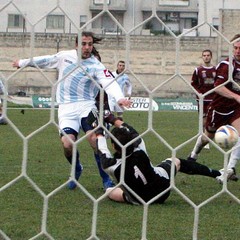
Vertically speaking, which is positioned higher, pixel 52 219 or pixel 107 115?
pixel 107 115

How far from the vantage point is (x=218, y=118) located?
7891 mm

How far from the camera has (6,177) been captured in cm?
745

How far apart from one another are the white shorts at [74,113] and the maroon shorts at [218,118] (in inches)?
49.8

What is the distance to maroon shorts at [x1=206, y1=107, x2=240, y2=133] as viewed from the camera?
7625mm

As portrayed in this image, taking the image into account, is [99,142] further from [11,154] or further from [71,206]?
[11,154]

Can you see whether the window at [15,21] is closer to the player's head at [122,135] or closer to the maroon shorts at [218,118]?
the player's head at [122,135]

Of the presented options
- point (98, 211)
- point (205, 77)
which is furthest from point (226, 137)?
point (205, 77)

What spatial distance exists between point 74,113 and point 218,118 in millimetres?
1653

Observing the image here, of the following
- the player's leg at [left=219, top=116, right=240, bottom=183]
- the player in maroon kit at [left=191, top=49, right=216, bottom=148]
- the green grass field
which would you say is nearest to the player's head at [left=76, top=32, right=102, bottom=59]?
the green grass field

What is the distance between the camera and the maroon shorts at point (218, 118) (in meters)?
7.62

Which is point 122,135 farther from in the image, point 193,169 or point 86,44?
point 193,169

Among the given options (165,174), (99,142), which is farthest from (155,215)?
(99,142)

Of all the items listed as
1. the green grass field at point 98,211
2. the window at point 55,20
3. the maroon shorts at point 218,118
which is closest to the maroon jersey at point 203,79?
the maroon shorts at point 218,118

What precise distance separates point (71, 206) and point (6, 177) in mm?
1732
